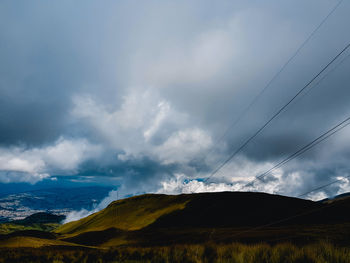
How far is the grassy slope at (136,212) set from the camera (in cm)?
10906

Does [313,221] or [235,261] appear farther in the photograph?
[313,221]

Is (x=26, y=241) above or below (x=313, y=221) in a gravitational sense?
below

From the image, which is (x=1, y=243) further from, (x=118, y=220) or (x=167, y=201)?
(x=167, y=201)

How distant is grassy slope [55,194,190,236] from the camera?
109056 mm

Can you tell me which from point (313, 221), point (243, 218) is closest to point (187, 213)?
point (243, 218)

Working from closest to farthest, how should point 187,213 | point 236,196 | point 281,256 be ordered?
point 281,256 < point 187,213 < point 236,196

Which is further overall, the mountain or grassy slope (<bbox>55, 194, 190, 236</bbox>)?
grassy slope (<bbox>55, 194, 190, 236</bbox>)

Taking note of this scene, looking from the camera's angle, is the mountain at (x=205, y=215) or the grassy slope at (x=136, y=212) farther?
the grassy slope at (x=136, y=212)

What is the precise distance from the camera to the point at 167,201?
436ft

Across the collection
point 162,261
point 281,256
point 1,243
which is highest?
point 281,256

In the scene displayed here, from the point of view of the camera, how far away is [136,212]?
126000 mm

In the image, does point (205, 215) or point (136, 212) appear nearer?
point (205, 215)

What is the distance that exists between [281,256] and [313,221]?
90.5 metres

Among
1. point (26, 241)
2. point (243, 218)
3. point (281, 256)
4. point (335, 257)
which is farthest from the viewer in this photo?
point (243, 218)
